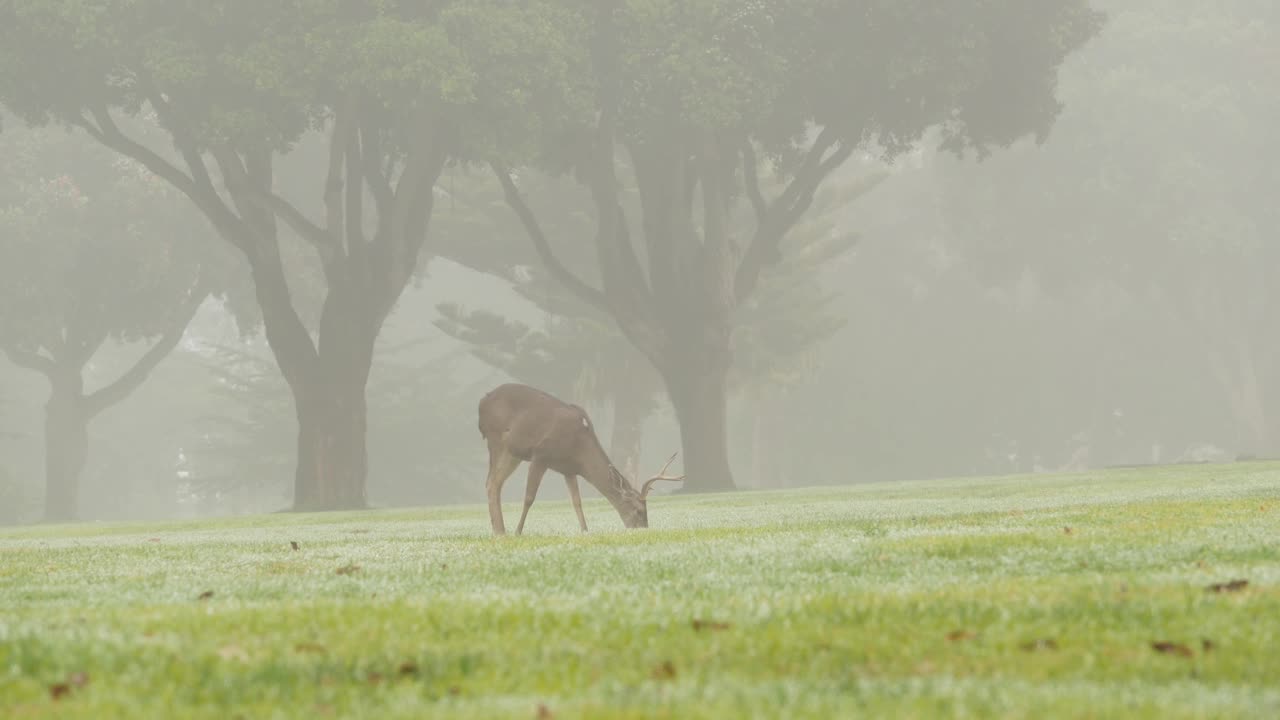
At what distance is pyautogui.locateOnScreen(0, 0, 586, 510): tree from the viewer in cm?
3853

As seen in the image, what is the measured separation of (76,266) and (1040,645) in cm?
5983

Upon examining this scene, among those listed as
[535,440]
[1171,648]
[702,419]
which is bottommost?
[1171,648]

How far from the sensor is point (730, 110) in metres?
41.8

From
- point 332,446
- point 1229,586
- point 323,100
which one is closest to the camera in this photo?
point 1229,586

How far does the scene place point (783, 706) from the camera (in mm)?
6203

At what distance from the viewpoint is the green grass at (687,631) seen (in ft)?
21.0

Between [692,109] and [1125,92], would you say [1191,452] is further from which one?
[692,109]

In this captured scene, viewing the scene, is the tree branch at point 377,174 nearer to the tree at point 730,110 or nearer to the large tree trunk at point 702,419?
the tree at point 730,110

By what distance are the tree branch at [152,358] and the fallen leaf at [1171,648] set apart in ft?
201

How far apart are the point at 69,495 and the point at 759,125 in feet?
117

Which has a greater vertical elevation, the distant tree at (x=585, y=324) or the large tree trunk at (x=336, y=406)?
the distant tree at (x=585, y=324)

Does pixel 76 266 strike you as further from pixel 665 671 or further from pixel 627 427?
pixel 665 671

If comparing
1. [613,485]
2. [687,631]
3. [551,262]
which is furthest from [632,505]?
[551,262]

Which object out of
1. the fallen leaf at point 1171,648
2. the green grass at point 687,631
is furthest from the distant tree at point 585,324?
Answer: the fallen leaf at point 1171,648
